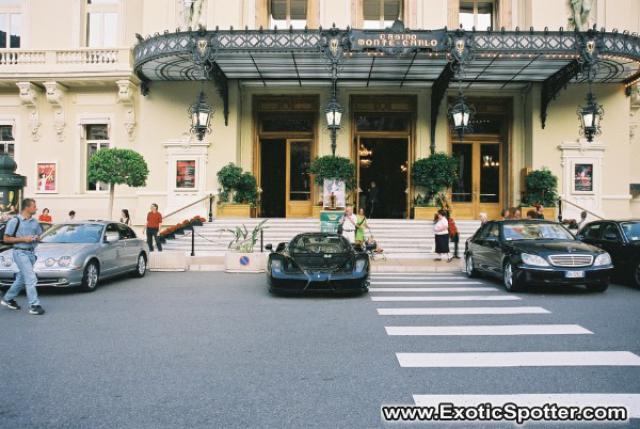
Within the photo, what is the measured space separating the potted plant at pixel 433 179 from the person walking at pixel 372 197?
8.11 feet

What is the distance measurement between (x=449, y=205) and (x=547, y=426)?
18241 mm

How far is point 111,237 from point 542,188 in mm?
16802

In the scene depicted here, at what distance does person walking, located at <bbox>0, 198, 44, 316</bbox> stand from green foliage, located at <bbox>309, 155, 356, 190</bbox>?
13.3 m

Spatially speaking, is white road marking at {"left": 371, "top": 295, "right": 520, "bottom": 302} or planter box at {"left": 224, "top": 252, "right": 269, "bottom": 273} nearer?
white road marking at {"left": 371, "top": 295, "right": 520, "bottom": 302}

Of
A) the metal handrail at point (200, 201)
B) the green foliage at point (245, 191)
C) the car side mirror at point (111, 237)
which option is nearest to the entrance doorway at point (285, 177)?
the green foliage at point (245, 191)

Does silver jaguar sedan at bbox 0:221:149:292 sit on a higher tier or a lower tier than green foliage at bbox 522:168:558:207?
lower

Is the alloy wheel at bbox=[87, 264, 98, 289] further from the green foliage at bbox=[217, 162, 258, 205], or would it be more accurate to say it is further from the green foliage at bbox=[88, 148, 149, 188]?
the green foliage at bbox=[217, 162, 258, 205]

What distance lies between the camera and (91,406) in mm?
4086

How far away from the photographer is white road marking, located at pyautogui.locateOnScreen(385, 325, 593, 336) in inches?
262

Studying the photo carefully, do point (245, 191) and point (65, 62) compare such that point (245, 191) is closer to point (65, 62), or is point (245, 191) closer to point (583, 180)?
point (65, 62)

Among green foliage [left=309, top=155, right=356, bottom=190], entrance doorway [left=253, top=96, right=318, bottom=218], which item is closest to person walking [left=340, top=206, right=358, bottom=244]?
green foliage [left=309, top=155, right=356, bottom=190]

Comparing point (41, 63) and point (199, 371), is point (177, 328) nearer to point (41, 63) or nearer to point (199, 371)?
point (199, 371)

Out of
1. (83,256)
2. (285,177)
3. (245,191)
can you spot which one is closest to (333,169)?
(285,177)

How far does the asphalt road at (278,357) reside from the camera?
13.2 feet
